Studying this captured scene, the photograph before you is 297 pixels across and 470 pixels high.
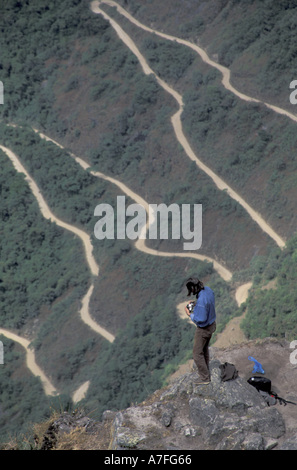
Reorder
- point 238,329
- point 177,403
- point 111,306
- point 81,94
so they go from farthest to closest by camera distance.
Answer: point 81,94 < point 111,306 < point 238,329 < point 177,403

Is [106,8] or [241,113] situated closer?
[241,113]

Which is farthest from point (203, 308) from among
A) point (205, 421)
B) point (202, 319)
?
point (205, 421)

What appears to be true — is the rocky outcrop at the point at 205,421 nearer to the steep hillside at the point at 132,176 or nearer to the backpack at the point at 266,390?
the backpack at the point at 266,390

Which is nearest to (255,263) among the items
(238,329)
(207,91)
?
(238,329)

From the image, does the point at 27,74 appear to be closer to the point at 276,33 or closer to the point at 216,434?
the point at 276,33

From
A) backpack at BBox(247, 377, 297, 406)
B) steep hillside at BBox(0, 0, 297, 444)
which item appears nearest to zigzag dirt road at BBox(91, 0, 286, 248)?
steep hillside at BBox(0, 0, 297, 444)

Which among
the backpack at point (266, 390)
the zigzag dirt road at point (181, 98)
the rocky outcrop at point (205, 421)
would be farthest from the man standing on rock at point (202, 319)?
the zigzag dirt road at point (181, 98)
